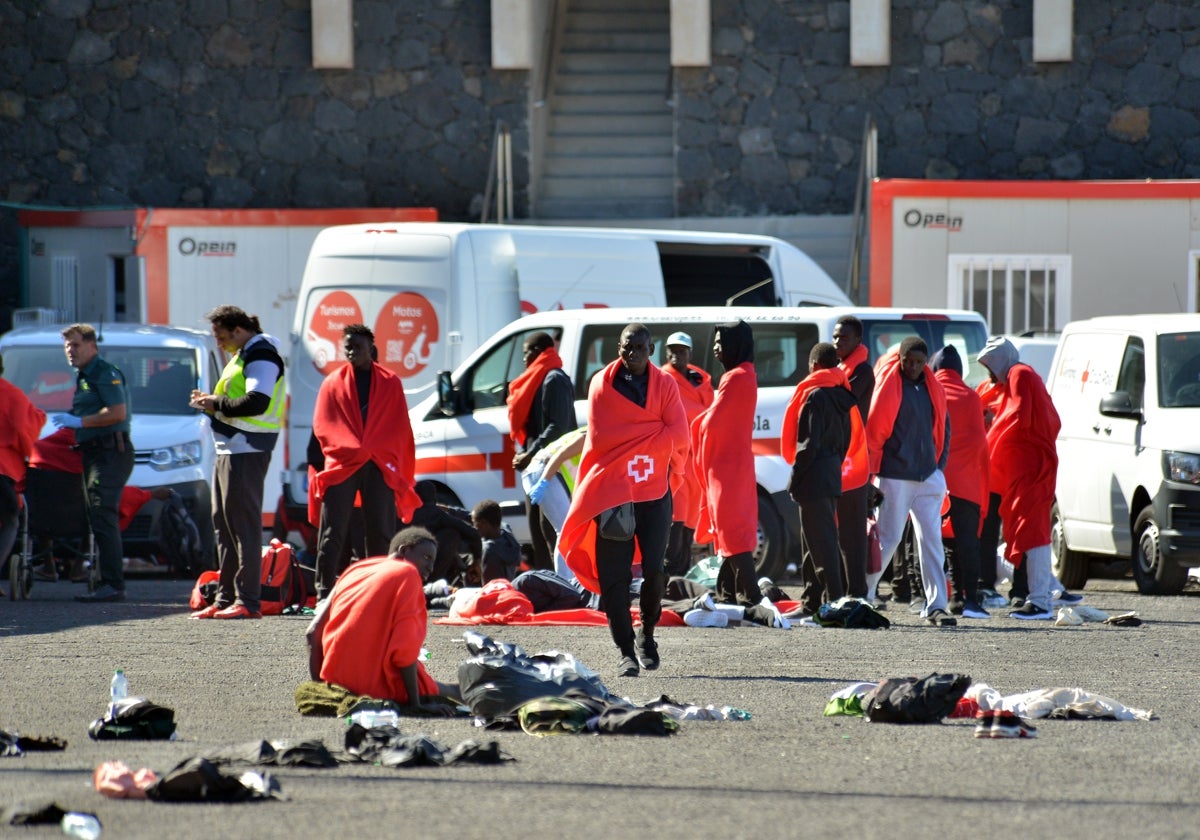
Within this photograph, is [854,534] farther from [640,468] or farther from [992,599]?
[640,468]

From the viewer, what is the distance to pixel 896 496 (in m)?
12.0

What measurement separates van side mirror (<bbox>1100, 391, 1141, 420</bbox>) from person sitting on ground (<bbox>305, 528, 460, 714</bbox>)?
686 cm

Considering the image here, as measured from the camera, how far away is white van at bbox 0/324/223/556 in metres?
15.6

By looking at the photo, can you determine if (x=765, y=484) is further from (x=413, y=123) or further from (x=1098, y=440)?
(x=413, y=123)

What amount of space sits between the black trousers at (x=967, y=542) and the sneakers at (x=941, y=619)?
0.37m

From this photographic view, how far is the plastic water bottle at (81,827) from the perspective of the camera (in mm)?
5656

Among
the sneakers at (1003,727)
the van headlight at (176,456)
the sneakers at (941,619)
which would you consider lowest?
the sneakers at (941,619)

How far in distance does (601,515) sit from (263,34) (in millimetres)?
16287

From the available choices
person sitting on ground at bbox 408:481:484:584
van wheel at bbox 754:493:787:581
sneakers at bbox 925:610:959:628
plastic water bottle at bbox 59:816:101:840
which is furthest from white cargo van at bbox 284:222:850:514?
plastic water bottle at bbox 59:816:101:840

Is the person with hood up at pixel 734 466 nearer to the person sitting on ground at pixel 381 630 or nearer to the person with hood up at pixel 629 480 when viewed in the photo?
the person with hood up at pixel 629 480

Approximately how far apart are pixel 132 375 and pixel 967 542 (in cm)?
717

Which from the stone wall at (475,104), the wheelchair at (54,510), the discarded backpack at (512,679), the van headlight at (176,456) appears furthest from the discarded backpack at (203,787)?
the stone wall at (475,104)

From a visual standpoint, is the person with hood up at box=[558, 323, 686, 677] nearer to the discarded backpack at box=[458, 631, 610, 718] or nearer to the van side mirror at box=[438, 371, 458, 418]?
the discarded backpack at box=[458, 631, 610, 718]

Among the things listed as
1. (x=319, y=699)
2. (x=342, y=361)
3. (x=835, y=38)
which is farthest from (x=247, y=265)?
(x=319, y=699)
